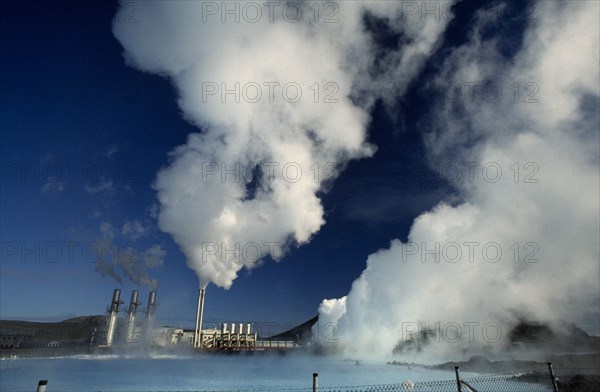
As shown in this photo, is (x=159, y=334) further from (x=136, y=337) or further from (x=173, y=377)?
(x=173, y=377)

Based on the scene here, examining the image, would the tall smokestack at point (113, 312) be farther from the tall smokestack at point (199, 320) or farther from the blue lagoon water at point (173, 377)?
the tall smokestack at point (199, 320)

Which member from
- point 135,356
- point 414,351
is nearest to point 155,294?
point 135,356

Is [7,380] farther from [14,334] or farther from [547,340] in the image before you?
[547,340]

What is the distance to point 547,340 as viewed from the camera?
7736 inches

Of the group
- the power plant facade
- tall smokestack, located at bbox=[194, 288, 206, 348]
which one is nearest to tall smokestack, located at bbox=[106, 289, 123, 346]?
the power plant facade

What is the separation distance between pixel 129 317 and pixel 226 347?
3855cm

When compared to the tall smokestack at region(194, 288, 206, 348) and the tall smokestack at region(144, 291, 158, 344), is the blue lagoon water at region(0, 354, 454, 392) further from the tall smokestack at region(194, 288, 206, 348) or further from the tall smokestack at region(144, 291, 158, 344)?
the tall smokestack at region(194, 288, 206, 348)

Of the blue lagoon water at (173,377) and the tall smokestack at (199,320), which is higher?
the tall smokestack at (199,320)

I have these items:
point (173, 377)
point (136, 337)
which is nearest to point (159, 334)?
point (136, 337)

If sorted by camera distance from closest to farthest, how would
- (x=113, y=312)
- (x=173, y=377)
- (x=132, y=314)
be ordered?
(x=173, y=377) < (x=113, y=312) < (x=132, y=314)

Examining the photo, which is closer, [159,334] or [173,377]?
[173,377]

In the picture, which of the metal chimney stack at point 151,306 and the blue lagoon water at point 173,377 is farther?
the metal chimney stack at point 151,306

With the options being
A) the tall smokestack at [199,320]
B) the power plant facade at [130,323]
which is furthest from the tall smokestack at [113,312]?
the tall smokestack at [199,320]

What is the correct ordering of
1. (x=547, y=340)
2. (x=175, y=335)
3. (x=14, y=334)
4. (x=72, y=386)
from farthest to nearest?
(x=547, y=340) → (x=175, y=335) → (x=14, y=334) → (x=72, y=386)
